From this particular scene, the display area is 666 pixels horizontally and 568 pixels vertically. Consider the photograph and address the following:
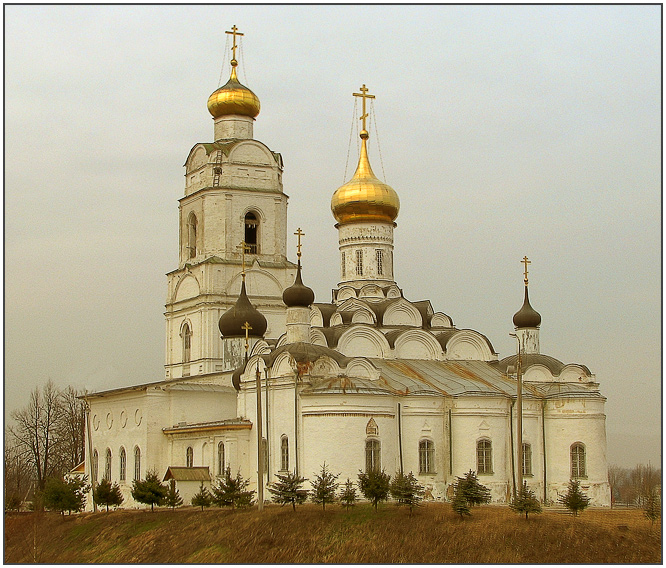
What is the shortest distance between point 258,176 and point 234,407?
891 centimetres

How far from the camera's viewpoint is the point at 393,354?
104ft

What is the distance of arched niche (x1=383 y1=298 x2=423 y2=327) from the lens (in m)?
32.8

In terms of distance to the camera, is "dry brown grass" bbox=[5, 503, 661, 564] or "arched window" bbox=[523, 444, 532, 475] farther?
"arched window" bbox=[523, 444, 532, 475]

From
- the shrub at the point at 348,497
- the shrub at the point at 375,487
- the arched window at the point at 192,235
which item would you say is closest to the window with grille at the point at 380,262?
the arched window at the point at 192,235

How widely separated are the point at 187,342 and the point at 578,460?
47.3 ft

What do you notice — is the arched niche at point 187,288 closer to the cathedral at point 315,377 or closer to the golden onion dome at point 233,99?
the cathedral at point 315,377

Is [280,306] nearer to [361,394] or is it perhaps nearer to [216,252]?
[216,252]

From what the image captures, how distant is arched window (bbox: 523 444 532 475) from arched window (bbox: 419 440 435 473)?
94.4 inches

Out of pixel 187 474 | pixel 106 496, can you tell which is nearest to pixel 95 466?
pixel 106 496

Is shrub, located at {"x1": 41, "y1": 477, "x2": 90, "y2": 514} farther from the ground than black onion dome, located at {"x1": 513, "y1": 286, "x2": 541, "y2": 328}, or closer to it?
closer to it

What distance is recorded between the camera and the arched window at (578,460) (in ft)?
96.6

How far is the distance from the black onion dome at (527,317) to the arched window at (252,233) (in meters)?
9.87

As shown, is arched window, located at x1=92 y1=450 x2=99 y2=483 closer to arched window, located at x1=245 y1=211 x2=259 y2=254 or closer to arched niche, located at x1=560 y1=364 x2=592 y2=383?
arched window, located at x1=245 y1=211 x2=259 y2=254

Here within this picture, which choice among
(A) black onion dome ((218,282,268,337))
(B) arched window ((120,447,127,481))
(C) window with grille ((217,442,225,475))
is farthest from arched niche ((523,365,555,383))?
(B) arched window ((120,447,127,481))
